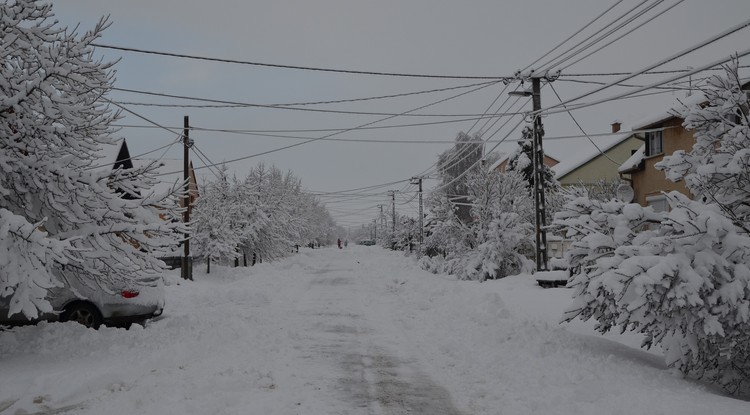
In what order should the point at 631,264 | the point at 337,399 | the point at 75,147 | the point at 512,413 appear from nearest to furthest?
1. the point at 512,413
2. the point at 337,399
3. the point at 631,264
4. the point at 75,147

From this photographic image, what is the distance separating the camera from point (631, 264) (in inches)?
248

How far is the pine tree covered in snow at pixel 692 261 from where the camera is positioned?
615 cm

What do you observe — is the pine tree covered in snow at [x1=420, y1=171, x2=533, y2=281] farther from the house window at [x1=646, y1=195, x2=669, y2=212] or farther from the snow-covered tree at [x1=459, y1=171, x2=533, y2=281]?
the house window at [x1=646, y1=195, x2=669, y2=212]

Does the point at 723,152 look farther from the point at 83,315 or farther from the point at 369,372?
the point at 83,315

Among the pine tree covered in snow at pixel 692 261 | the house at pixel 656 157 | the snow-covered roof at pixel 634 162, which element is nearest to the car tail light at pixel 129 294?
the pine tree covered in snow at pixel 692 261

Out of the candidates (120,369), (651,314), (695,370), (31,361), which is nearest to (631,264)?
(651,314)

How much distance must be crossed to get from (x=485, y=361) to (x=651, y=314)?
2367 mm

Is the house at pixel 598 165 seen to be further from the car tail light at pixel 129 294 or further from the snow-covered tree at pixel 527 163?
the car tail light at pixel 129 294

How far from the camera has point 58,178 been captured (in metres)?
7.30

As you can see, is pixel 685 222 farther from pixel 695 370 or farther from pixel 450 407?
pixel 450 407

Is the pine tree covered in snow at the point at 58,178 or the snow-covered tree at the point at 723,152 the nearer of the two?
the pine tree covered in snow at the point at 58,178

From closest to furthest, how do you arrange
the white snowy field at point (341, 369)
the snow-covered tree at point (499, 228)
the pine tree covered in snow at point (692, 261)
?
the white snowy field at point (341, 369)
the pine tree covered in snow at point (692, 261)
the snow-covered tree at point (499, 228)

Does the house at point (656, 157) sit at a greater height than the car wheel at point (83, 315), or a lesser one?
greater

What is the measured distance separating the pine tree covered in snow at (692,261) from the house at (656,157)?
12.8 metres
